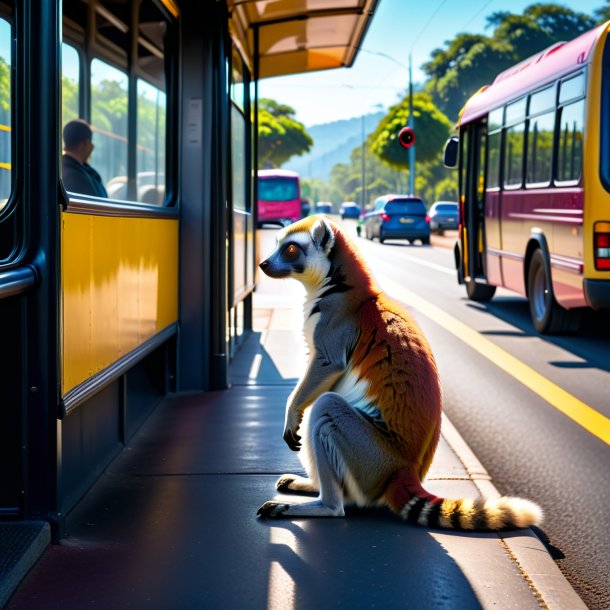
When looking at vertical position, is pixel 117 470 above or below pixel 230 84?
below

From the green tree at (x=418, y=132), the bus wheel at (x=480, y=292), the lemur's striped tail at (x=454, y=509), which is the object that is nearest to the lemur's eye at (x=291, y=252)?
the lemur's striped tail at (x=454, y=509)

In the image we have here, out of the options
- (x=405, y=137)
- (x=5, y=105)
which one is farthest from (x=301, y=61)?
(x=405, y=137)

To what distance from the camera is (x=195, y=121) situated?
8484 mm

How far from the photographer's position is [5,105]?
6.34 m

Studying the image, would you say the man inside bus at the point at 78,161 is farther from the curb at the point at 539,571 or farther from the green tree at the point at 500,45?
the green tree at the point at 500,45

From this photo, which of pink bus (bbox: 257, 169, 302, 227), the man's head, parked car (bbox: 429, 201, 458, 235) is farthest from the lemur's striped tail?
parked car (bbox: 429, 201, 458, 235)

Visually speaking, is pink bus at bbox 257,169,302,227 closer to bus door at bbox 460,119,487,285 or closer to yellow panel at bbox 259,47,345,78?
bus door at bbox 460,119,487,285

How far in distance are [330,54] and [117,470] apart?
832cm

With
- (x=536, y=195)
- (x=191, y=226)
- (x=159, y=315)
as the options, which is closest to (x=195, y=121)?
(x=191, y=226)

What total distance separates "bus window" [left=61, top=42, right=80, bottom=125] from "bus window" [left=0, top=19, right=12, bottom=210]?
2.66 m

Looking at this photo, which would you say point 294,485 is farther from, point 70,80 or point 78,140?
point 70,80

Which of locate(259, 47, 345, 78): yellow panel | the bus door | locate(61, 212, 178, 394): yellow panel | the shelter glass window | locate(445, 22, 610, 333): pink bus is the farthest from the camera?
the bus door

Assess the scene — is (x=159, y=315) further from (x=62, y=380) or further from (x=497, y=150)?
(x=497, y=150)

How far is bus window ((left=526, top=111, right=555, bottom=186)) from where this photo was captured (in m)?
13.0
